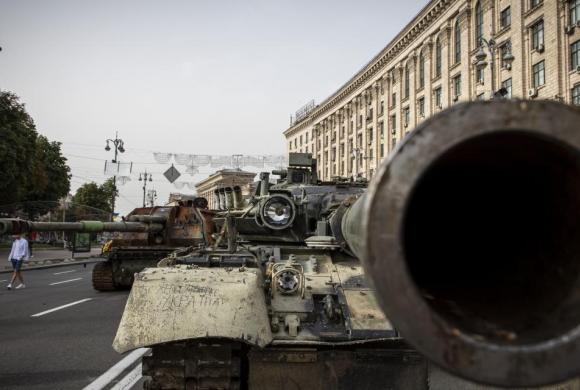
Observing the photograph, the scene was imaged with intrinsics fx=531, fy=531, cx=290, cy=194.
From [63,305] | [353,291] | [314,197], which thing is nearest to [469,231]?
[353,291]

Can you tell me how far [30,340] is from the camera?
757 centimetres

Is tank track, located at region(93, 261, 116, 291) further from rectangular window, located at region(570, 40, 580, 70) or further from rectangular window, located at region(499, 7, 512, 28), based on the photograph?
rectangular window, located at region(499, 7, 512, 28)

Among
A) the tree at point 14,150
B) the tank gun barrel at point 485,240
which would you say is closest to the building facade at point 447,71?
the tank gun barrel at point 485,240

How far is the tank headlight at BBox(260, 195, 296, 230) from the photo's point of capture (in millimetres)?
5141

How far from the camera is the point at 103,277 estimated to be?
13.7 meters

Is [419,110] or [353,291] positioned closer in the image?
[353,291]

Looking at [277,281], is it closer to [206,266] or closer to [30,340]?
[206,266]

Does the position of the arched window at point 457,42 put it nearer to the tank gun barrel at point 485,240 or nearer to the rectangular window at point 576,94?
the rectangular window at point 576,94

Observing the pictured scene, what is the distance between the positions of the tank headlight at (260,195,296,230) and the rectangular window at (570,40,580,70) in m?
21.5

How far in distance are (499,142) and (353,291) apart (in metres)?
2.64

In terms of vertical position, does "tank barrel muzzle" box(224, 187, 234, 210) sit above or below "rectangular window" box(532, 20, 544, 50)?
below

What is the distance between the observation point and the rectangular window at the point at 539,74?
24.5 metres

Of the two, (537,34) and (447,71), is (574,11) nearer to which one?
(537,34)

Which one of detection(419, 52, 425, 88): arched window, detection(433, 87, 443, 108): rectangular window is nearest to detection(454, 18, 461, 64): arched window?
detection(433, 87, 443, 108): rectangular window
